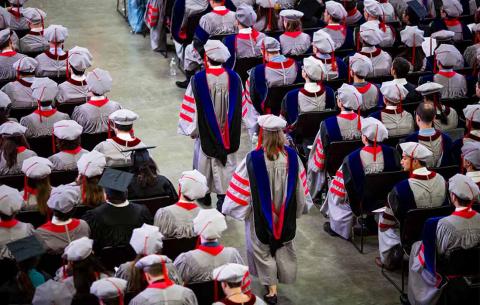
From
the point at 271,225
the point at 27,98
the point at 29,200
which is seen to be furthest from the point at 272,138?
the point at 27,98

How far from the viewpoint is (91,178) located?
9.09 meters

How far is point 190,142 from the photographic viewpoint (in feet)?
42.1

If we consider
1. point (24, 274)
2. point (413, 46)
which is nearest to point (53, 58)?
point (413, 46)

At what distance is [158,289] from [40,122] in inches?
154

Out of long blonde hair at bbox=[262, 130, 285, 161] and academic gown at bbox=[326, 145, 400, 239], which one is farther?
academic gown at bbox=[326, 145, 400, 239]

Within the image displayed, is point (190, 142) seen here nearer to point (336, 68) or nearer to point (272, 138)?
point (336, 68)

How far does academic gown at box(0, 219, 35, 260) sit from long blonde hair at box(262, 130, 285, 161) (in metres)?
2.32

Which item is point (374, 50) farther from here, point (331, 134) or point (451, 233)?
point (451, 233)

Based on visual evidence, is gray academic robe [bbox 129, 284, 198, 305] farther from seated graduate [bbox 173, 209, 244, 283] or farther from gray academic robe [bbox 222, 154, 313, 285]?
gray academic robe [bbox 222, 154, 313, 285]

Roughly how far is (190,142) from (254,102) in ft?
3.82

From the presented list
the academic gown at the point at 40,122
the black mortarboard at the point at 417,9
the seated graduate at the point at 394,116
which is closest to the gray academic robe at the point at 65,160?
the academic gown at the point at 40,122

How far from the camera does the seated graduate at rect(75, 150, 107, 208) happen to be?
9.02 metres

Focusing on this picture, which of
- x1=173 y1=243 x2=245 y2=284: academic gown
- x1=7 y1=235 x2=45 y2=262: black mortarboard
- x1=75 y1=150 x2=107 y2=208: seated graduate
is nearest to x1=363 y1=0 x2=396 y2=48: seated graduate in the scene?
x1=75 y1=150 x2=107 y2=208: seated graduate

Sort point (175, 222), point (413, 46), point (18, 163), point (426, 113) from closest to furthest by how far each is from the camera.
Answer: point (175, 222) < point (18, 163) < point (426, 113) < point (413, 46)
